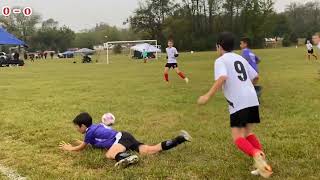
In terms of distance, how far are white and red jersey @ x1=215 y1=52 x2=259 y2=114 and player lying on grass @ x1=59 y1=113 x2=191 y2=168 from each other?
942 millimetres

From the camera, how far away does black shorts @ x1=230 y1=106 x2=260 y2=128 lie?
563 centimetres

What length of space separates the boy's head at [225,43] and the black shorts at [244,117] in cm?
75

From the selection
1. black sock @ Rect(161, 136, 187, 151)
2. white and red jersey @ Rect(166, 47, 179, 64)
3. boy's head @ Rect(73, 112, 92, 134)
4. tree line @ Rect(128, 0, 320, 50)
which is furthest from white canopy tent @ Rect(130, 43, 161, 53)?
black sock @ Rect(161, 136, 187, 151)

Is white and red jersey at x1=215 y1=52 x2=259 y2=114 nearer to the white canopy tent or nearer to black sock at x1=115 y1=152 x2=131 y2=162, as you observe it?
black sock at x1=115 y1=152 x2=131 y2=162

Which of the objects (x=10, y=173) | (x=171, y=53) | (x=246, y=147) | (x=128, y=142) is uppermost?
(x=171, y=53)

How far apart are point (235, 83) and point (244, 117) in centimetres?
42

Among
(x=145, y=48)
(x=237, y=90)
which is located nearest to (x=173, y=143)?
(x=237, y=90)

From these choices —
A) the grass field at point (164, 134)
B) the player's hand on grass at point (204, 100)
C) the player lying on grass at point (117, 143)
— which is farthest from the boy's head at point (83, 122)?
the player's hand on grass at point (204, 100)

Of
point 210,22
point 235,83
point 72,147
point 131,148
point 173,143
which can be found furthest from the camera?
point 210,22

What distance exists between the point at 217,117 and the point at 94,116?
2.76 metres

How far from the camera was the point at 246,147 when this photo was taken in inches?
220

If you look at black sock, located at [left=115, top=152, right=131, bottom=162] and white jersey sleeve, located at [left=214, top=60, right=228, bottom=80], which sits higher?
white jersey sleeve, located at [left=214, top=60, right=228, bottom=80]

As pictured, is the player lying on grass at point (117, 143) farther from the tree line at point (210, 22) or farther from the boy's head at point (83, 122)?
the tree line at point (210, 22)

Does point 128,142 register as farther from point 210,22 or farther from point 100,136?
point 210,22
